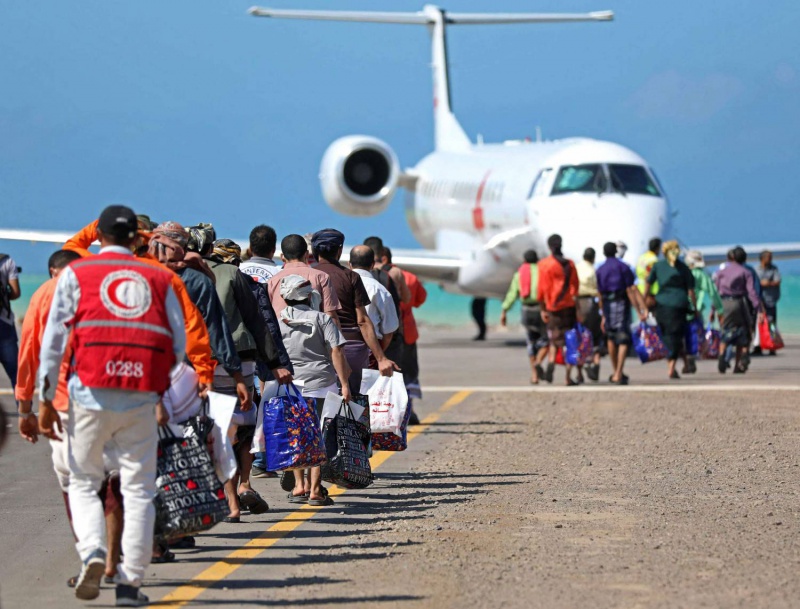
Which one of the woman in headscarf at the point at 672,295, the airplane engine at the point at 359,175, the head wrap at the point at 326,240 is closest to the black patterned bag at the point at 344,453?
→ the head wrap at the point at 326,240

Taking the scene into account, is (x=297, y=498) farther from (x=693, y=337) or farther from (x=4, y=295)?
(x=693, y=337)

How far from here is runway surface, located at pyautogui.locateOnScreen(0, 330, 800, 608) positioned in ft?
→ 23.2

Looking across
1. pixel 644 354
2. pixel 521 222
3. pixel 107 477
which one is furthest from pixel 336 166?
pixel 107 477

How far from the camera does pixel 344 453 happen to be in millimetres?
9977

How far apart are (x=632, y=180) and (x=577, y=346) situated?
817 cm

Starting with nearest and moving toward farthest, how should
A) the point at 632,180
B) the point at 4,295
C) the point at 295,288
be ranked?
the point at 295,288
the point at 4,295
the point at 632,180

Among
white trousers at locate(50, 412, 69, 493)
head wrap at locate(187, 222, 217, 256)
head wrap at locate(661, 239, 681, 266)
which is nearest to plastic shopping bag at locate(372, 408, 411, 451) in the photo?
head wrap at locate(187, 222, 217, 256)

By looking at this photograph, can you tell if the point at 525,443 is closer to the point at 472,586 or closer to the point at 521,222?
the point at 472,586

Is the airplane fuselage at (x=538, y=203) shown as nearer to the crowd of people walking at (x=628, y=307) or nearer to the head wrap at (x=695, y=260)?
the head wrap at (x=695, y=260)

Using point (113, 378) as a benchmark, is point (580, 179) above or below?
Answer: below

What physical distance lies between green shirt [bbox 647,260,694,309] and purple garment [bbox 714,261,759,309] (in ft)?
4.65

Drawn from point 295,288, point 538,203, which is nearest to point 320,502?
point 295,288

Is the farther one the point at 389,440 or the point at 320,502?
the point at 389,440

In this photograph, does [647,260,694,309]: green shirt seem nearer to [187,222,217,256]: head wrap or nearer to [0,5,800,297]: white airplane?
[0,5,800,297]: white airplane
